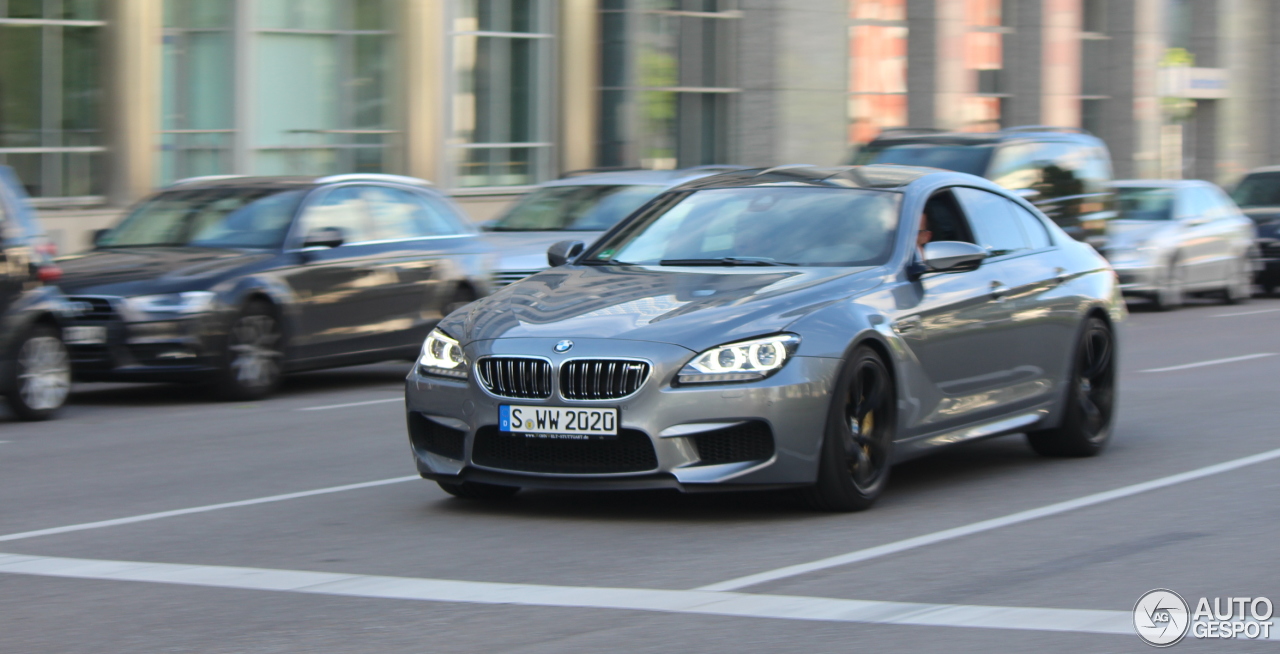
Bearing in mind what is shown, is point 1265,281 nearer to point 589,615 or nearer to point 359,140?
point 359,140

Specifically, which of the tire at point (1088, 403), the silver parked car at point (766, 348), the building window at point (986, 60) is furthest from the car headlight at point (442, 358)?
the building window at point (986, 60)

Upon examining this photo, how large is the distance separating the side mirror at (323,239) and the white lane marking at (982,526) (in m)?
6.95

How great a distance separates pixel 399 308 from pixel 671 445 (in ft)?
25.0

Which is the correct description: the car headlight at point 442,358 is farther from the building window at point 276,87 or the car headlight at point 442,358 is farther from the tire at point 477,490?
the building window at point 276,87

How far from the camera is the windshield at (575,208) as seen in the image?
17.5 metres

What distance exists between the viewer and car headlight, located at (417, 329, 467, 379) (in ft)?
24.4

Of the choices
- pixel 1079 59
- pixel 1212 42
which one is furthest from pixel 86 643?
pixel 1212 42

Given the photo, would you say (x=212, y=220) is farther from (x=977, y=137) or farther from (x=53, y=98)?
(x=977, y=137)

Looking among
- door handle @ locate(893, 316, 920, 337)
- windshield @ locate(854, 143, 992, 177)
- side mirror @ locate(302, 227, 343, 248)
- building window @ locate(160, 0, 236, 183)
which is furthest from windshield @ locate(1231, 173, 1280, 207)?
door handle @ locate(893, 316, 920, 337)

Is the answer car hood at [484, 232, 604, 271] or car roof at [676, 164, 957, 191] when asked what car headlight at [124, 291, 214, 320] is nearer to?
car hood at [484, 232, 604, 271]

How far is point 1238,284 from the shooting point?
2467cm

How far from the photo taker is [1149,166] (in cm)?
4319

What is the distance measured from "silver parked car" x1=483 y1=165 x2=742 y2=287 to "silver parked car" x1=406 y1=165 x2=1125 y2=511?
782 centimetres

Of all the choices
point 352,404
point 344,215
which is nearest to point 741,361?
point 352,404
